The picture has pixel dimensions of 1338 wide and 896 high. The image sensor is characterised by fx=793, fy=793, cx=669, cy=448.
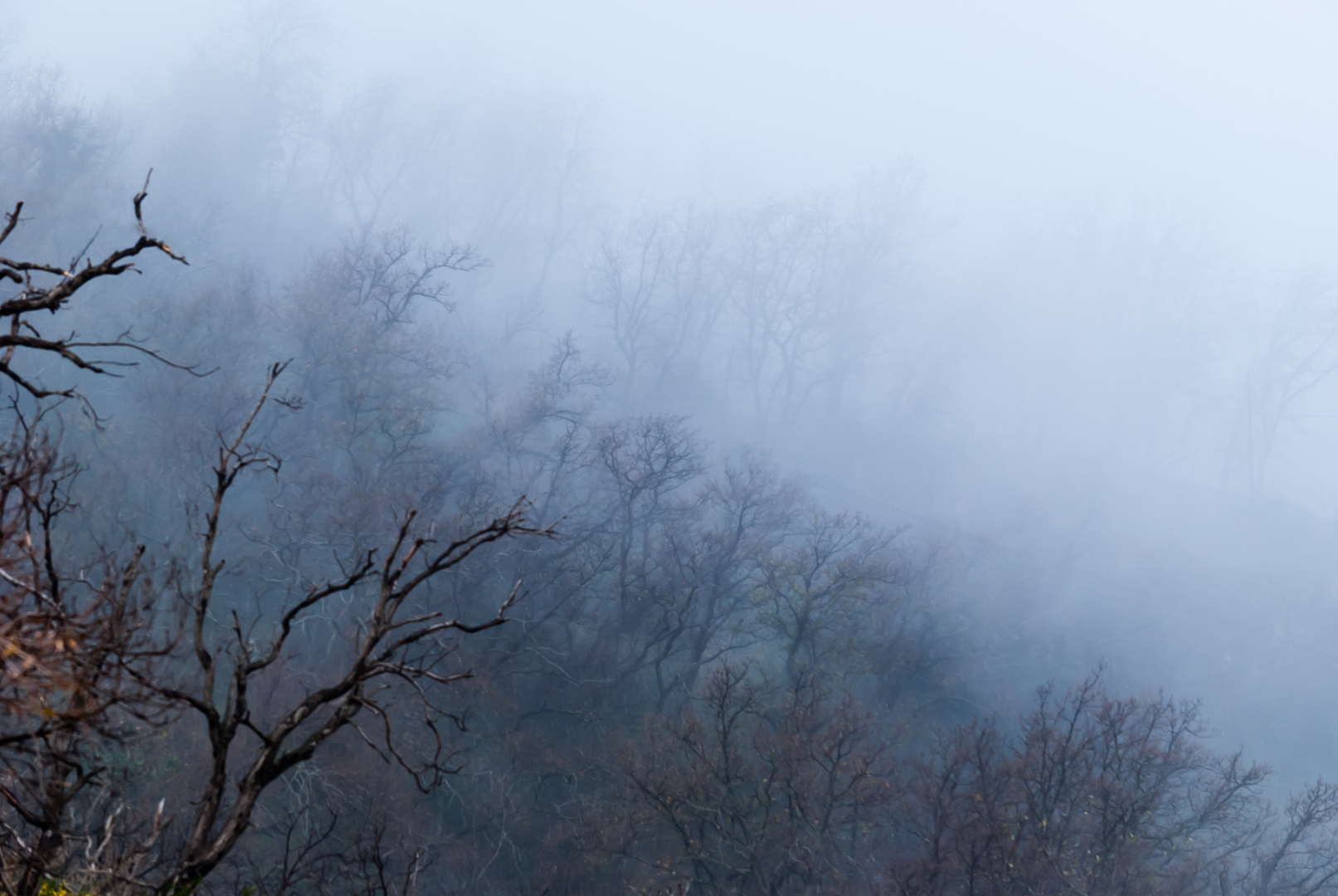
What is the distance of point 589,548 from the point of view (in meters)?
27.7

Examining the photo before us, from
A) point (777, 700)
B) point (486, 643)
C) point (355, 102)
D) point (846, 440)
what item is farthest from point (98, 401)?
point (846, 440)

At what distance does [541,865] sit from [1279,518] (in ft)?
160

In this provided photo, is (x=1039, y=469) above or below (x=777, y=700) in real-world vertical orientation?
above

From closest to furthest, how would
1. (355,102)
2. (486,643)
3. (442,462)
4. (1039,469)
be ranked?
(486,643) < (442,462) < (1039,469) < (355,102)

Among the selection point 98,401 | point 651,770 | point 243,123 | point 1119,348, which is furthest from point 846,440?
point 243,123

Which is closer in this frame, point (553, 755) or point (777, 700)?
point (553, 755)

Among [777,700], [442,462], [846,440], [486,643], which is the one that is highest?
[846,440]

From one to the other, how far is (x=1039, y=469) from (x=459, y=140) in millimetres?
45628

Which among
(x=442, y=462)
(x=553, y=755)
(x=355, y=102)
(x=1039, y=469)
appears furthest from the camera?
(x=355, y=102)

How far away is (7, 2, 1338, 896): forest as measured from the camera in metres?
11.6

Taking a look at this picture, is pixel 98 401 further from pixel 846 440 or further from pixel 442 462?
pixel 846 440

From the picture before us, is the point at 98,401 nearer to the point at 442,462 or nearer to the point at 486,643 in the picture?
the point at 442,462

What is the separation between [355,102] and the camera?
54.7 metres

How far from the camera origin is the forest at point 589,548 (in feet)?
38.1
